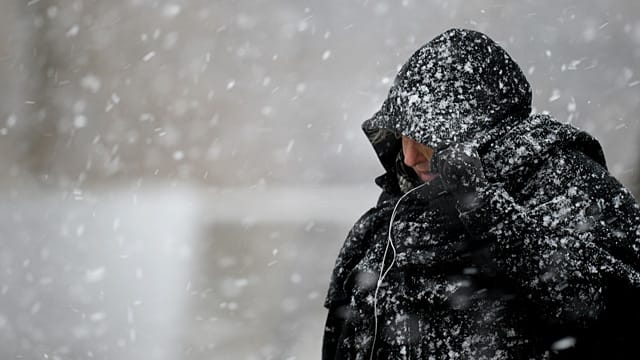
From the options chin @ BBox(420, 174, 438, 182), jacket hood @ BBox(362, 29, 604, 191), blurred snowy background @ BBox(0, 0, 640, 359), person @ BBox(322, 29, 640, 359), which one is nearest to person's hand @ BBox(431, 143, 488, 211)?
person @ BBox(322, 29, 640, 359)

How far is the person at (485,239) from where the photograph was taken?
186 cm

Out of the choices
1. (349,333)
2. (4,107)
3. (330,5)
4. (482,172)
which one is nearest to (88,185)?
(4,107)

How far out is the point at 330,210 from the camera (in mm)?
4863

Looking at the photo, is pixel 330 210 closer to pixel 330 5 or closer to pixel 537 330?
pixel 330 5

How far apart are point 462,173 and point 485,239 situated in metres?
0.17

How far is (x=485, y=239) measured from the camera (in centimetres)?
190

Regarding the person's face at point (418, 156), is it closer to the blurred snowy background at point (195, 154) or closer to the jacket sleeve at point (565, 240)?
the jacket sleeve at point (565, 240)

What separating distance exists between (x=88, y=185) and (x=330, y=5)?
6.95 feet

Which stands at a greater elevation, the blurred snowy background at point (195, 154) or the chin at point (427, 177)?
the blurred snowy background at point (195, 154)

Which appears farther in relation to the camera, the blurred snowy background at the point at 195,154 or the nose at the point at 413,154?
the blurred snowy background at the point at 195,154

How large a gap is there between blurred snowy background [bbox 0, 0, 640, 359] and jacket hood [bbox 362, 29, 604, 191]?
2081 mm

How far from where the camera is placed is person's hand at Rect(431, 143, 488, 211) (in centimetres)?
191

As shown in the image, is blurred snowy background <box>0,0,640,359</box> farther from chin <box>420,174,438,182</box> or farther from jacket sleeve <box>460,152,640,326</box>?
jacket sleeve <box>460,152,640,326</box>

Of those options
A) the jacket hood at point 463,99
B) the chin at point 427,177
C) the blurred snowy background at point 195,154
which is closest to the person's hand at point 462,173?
the jacket hood at point 463,99
